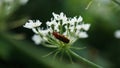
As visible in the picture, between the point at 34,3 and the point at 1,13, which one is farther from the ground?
the point at 34,3

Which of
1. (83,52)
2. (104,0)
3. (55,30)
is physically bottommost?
(55,30)

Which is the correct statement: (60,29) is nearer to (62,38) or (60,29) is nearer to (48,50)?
(62,38)

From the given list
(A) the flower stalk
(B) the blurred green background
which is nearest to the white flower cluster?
(A) the flower stalk

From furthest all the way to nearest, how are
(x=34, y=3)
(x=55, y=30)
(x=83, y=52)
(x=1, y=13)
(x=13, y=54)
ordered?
(x=34, y=3), (x=13, y=54), (x=83, y=52), (x=1, y=13), (x=55, y=30)

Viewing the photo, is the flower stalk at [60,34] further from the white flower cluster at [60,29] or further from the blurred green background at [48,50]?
the blurred green background at [48,50]

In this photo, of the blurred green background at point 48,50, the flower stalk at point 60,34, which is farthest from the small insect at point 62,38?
the blurred green background at point 48,50

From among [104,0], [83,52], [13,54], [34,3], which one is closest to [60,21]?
[104,0]

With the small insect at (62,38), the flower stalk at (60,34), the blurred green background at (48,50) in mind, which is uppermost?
the blurred green background at (48,50)

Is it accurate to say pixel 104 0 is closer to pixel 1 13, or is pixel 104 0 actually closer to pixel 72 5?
pixel 1 13

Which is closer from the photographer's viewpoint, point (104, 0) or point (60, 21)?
point (60, 21)
